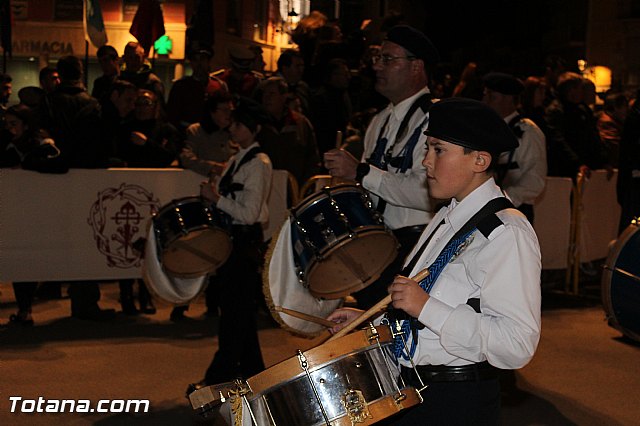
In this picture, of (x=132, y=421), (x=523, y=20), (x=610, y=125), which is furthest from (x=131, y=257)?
(x=523, y=20)

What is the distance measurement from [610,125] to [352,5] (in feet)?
25.0

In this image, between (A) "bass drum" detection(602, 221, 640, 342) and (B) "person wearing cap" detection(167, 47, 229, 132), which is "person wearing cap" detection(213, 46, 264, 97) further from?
(A) "bass drum" detection(602, 221, 640, 342)

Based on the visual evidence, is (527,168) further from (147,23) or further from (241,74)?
(147,23)

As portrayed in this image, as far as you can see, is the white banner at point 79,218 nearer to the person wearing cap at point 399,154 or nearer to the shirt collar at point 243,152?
the shirt collar at point 243,152

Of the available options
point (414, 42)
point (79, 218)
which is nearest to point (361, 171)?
point (414, 42)

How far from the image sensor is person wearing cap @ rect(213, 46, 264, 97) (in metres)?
11.9

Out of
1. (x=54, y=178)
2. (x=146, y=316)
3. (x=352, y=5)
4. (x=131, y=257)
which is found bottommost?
(x=146, y=316)

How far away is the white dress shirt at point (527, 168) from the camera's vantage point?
838 cm

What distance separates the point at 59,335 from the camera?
8.27m

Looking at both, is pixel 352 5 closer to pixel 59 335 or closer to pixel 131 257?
pixel 131 257

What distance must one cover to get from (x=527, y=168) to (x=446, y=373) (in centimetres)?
542

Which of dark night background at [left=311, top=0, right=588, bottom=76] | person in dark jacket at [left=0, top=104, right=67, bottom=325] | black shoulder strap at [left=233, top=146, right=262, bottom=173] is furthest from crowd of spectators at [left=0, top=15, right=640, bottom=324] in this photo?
dark night background at [left=311, top=0, right=588, bottom=76]

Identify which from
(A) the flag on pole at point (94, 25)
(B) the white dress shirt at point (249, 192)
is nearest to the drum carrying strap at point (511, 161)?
(B) the white dress shirt at point (249, 192)

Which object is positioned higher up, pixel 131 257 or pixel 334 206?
pixel 334 206
